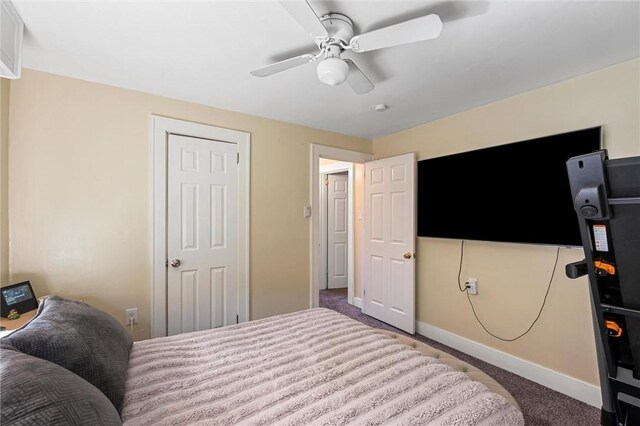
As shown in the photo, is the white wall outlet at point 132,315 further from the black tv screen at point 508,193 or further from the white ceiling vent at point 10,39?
the black tv screen at point 508,193

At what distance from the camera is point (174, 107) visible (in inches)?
97.5

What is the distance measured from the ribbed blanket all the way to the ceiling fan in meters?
1.48

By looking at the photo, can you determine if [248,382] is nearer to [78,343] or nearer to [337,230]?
[78,343]

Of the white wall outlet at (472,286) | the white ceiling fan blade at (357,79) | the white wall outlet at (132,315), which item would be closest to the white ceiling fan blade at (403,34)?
the white ceiling fan blade at (357,79)

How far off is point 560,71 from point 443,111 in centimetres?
91

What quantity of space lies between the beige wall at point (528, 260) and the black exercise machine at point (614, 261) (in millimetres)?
980

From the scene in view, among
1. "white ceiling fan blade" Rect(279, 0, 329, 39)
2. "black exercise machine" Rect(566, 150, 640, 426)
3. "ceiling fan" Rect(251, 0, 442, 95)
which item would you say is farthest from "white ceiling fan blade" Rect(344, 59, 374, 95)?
"black exercise machine" Rect(566, 150, 640, 426)

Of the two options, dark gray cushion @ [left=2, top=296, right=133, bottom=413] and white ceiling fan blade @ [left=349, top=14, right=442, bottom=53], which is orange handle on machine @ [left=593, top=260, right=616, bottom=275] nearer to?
white ceiling fan blade @ [left=349, top=14, right=442, bottom=53]

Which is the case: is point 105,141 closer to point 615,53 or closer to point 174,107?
point 174,107

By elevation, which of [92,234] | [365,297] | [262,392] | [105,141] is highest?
[105,141]

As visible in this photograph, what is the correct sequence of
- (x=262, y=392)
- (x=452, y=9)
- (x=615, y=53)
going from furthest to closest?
(x=615, y=53)
(x=452, y=9)
(x=262, y=392)

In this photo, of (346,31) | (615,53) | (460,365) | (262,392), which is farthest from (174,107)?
(615,53)

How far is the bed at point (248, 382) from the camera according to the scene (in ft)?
3.10

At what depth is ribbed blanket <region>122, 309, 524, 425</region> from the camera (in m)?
1.00
